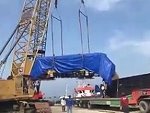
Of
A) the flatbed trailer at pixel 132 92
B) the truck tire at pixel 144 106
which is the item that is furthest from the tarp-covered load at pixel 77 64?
the truck tire at pixel 144 106

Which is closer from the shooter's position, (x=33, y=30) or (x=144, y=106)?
(x=144, y=106)

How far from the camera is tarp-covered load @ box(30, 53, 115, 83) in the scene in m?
31.8

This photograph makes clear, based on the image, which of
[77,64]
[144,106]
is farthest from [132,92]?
[77,64]

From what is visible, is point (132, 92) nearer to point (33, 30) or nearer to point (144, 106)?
point (144, 106)

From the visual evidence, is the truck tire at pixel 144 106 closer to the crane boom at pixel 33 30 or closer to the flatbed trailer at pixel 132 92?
the flatbed trailer at pixel 132 92

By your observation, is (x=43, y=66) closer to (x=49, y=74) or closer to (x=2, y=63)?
(x=49, y=74)

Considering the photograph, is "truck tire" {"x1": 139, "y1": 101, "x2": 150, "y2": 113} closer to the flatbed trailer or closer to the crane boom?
the flatbed trailer

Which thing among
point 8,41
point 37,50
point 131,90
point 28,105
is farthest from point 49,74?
point 8,41

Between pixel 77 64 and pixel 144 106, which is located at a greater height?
pixel 77 64

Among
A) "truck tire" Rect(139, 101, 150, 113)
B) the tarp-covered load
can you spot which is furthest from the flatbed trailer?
the tarp-covered load

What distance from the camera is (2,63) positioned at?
52625 millimetres

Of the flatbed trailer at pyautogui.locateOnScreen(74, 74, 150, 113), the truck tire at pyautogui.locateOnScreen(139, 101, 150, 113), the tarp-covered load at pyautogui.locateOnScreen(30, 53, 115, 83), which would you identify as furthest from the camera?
the tarp-covered load at pyautogui.locateOnScreen(30, 53, 115, 83)

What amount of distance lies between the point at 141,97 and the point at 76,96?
17.0 meters

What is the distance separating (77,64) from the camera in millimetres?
33375
